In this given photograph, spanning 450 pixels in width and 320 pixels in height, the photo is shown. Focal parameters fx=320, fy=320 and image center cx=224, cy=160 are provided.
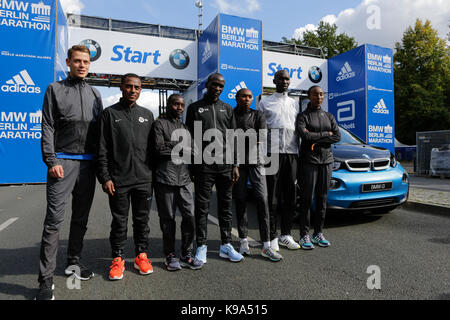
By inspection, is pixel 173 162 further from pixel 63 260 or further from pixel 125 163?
pixel 63 260

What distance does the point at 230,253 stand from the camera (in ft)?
11.0

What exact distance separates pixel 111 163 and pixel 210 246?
5.39ft

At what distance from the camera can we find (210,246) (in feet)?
12.7

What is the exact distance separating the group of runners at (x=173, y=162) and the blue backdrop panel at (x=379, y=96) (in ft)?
32.3

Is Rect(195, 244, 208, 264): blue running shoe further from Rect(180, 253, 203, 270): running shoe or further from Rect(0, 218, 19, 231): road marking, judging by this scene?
Rect(0, 218, 19, 231): road marking

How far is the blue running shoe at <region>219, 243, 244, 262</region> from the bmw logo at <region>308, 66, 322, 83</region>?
1569cm

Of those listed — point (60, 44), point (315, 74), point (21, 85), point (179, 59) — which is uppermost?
point (179, 59)

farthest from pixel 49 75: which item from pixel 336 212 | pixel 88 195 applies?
pixel 336 212

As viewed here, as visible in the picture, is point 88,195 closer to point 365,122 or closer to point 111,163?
point 111,163

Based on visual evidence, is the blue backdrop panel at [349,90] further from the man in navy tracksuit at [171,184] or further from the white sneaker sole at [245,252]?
the man in navy tracksuit at [171,184]

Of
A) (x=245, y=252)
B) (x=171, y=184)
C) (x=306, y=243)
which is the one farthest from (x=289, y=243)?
(x=171, y=184)

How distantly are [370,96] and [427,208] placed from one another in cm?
799

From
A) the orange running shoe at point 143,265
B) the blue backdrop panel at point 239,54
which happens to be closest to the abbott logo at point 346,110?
the blue backdrop panel at point 239,54
